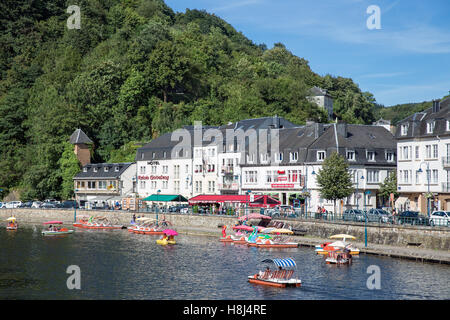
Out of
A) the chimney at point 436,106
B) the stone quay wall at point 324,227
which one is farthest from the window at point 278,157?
the chimney at point 436,106

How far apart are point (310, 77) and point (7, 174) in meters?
75.4

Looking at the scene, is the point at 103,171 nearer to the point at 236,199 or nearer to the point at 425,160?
the point at 236,199

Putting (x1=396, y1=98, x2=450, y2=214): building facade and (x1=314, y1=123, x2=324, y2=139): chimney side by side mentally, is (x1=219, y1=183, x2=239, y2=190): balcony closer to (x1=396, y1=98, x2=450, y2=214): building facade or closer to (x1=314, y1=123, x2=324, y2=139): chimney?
(x1=314, y1=123, x2=324, y2=139): chimney

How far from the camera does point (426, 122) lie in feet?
222

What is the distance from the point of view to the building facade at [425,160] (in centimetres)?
6475

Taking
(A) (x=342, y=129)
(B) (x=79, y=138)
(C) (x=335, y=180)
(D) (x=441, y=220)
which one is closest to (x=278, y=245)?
(C) (x=335, y=180)

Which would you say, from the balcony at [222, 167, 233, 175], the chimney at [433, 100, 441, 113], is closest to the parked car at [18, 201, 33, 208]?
the balcony at [222, 167, 233, 175]

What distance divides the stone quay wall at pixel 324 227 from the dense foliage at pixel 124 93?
15.6m

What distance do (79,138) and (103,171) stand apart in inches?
430

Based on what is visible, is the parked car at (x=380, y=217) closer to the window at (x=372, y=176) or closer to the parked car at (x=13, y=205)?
the window at (x=372, y=176)

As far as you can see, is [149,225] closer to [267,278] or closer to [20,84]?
[267,278]

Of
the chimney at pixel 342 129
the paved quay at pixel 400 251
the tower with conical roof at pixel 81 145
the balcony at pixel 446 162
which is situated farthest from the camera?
the tower with conical roof at pixel 81 145
